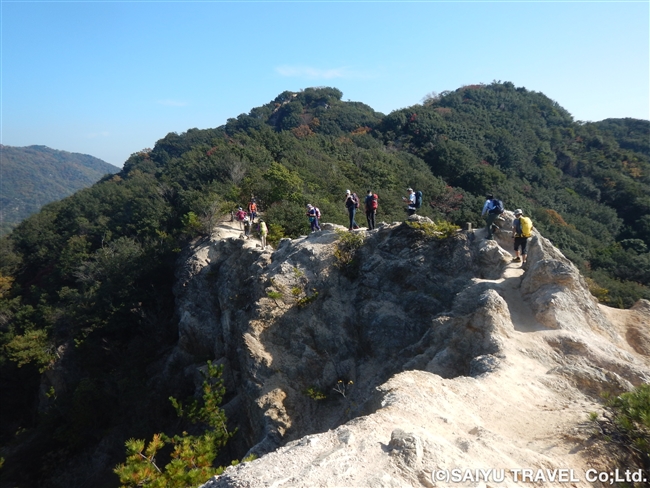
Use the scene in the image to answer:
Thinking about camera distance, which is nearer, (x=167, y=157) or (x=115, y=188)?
(x=115, y=188)

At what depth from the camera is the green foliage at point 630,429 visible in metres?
5.57

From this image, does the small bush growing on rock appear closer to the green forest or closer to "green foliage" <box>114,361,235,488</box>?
the green forest

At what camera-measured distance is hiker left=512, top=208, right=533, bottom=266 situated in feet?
37.4

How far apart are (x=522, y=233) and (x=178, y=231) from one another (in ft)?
73.1

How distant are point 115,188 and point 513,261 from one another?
181ft

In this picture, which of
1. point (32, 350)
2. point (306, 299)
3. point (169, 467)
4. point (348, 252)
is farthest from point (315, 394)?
point (32, 350)

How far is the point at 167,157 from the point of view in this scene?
290 feet

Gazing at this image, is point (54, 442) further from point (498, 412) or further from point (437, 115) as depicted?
point (437, 115)

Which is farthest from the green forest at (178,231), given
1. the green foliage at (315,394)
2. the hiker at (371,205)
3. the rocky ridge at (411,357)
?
the green foliage at (315,394)

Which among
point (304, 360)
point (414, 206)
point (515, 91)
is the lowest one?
point (304, 360)

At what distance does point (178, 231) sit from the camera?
91.2 ft

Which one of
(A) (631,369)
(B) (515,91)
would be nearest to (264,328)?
(A) (631,369)

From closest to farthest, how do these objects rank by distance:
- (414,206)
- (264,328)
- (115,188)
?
(264,328) < (414,206) < (115,188)

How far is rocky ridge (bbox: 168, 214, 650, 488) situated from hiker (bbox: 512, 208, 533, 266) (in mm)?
401
